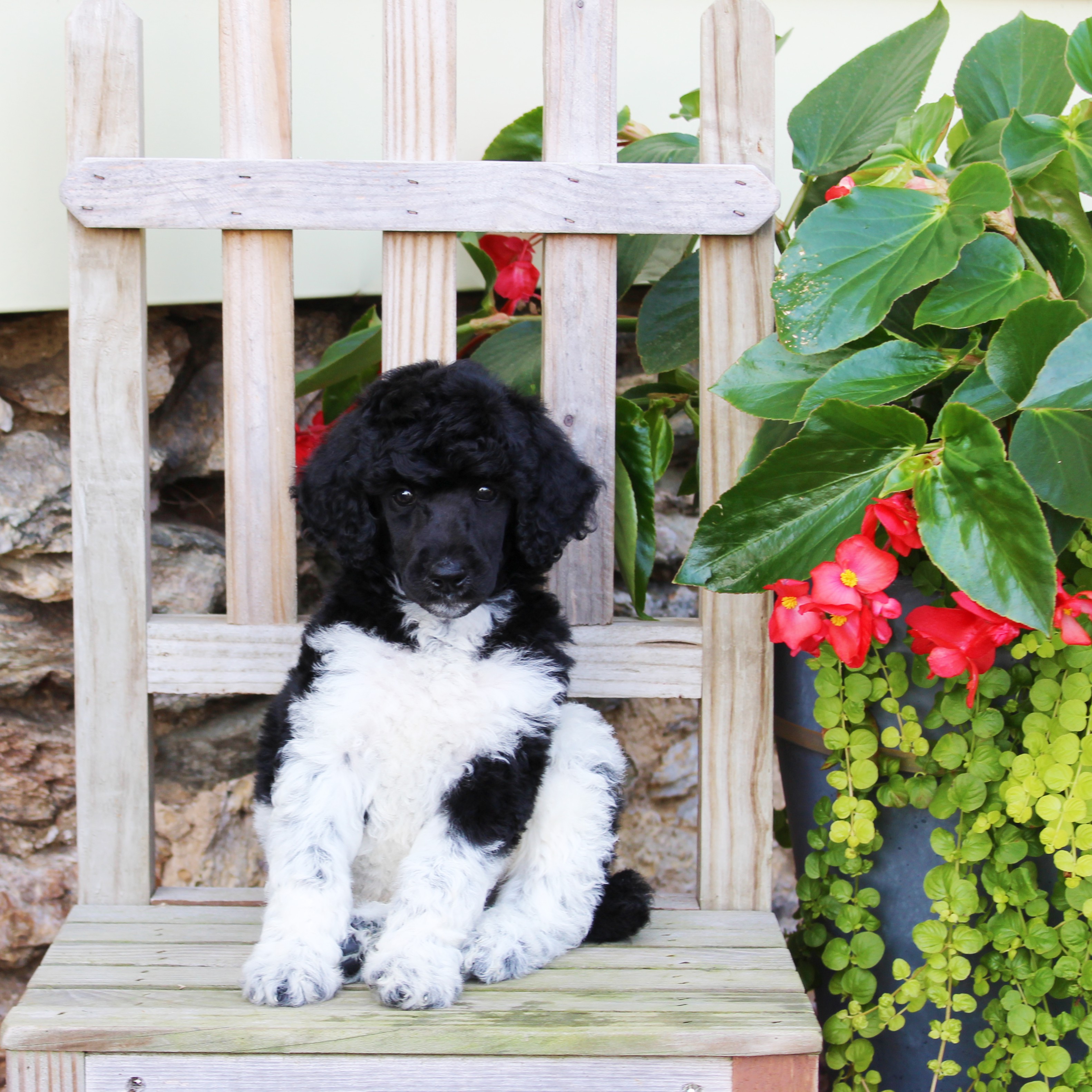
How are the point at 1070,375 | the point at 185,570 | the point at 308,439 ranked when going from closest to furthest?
the point at 1070,375, the point at 308,439, the point at 185,570

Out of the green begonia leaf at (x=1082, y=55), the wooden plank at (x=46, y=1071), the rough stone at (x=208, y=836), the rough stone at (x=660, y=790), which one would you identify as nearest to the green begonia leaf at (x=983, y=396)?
the green begonia leaf at (x=1082, y=55)

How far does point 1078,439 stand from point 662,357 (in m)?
0.83

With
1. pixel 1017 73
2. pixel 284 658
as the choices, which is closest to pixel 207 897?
pixel 284 658

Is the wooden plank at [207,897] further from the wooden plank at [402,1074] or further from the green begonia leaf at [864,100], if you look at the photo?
the green begonia leaf at [864,100]

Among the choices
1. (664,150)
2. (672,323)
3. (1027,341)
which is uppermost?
(664,150)

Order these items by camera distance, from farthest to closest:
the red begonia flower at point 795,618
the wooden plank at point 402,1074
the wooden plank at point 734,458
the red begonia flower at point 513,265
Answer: the red begonia flower at point 513,265 → the wooden plank at point 734,458 → the red begonia flower at point 795,618 → the wooden plank at point 402,1074

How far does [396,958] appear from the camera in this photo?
1.49 metres

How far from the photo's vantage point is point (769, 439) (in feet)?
5.80

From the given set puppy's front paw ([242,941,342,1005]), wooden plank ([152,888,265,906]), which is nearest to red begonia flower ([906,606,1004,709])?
puppy's front paw ([242,941,342,1005])

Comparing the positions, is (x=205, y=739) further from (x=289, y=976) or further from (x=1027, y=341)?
(x=1027, y=341)

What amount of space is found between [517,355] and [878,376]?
786 millimetres

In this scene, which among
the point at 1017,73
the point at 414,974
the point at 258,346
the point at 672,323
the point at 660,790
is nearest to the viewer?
the point at 414,974

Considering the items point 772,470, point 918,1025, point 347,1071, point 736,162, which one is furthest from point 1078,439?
point 347,1071

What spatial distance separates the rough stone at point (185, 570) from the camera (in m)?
2.34
